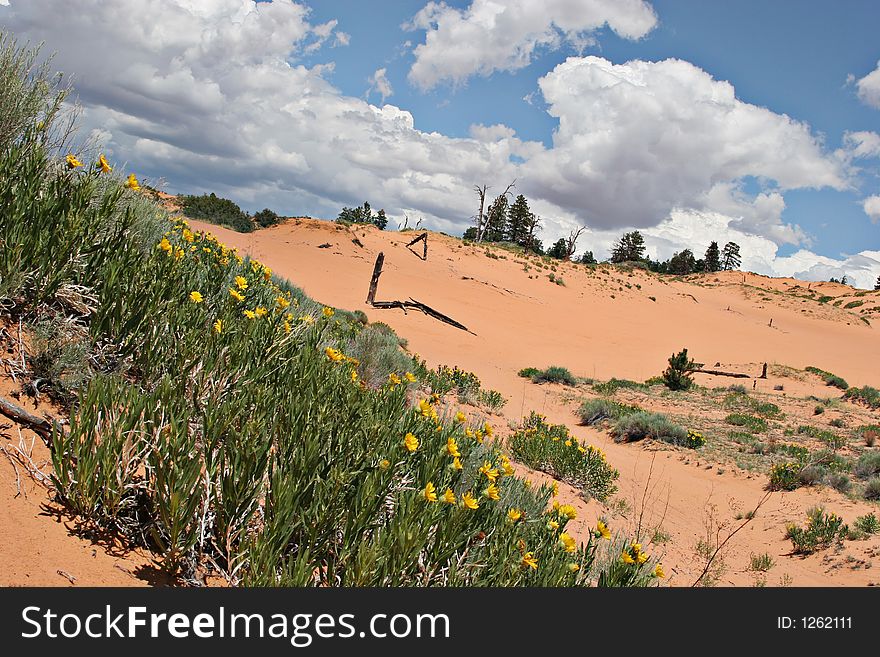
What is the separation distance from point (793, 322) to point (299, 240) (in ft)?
118

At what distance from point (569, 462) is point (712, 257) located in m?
85.7

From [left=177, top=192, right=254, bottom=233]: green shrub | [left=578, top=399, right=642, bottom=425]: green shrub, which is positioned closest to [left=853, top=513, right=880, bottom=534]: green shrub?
[left=578, top=399, right=642, bottom=425]: green shrub

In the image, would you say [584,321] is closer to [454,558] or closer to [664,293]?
[664,293]

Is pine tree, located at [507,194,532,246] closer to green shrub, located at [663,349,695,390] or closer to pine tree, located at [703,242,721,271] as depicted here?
pine tree, located at [703,242,721,271]

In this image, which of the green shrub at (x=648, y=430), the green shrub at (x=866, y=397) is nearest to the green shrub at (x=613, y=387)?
the green shrub at (x=648, y=430)

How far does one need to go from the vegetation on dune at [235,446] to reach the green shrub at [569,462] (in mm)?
2487

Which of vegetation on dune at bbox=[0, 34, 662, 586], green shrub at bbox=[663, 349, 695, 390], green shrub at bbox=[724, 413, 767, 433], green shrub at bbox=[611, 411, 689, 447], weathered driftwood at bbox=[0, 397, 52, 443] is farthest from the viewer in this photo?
green shrub at bbox=[663, 349, 695, 390]

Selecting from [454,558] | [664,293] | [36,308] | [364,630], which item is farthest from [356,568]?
[664,293]

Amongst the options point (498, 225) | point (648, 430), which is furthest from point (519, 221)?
point (648, 430)

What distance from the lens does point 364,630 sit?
1.76 m

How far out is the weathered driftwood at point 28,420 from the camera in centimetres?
244

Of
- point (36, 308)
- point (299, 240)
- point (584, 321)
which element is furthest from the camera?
point (299, 240)

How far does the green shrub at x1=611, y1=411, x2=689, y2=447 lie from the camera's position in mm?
10345

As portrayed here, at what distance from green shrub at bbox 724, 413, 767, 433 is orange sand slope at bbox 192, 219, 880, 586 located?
3.02 metres
